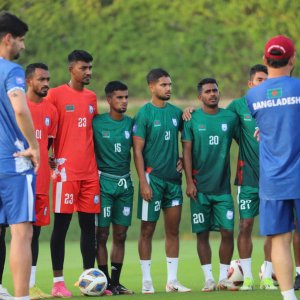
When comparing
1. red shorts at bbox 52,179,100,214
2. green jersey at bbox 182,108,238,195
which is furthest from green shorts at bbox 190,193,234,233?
red shorts at bbox 52,179,100,214

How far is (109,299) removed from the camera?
1020 centimetres

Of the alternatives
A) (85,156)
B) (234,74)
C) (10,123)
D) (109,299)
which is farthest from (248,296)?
(234,74)

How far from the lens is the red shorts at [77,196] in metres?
10.8

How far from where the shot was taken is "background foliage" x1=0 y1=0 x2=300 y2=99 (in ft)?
75.1

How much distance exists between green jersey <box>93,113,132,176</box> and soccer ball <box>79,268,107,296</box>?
1.07 meters

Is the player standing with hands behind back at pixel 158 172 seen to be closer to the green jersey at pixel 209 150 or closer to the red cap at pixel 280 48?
the green jersey at pixel 209 150

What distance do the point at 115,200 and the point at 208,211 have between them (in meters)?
0.92

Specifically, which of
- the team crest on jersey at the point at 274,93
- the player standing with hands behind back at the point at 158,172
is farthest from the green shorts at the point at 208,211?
the team crest on jersey at the point at 274,93

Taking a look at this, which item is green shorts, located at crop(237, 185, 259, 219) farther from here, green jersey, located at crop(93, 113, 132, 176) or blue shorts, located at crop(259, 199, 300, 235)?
blue shorts, located at crop(259, 199, 300, 235)

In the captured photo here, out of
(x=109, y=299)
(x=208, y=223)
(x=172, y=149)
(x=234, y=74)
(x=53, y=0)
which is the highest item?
(x=53, y=0)

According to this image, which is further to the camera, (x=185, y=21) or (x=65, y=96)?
(x=185, y=21)

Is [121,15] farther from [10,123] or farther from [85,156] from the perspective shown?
[10,123]

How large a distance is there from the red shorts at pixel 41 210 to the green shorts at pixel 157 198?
3.28 feet

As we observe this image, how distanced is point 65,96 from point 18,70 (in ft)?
9.21
